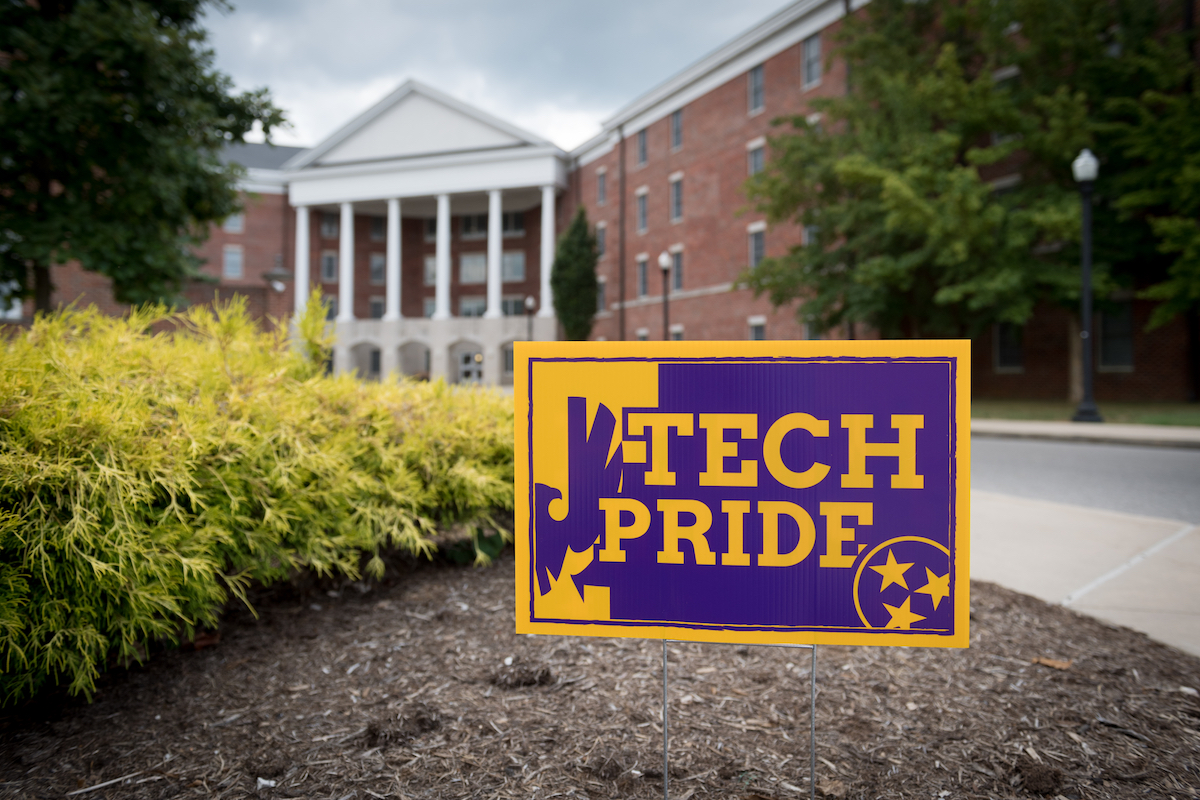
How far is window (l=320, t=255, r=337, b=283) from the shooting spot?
47656 mm

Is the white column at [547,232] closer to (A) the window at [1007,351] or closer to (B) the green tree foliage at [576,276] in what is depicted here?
(B) the green tree foliage at [576,276]

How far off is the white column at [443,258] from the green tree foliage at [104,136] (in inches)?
1252

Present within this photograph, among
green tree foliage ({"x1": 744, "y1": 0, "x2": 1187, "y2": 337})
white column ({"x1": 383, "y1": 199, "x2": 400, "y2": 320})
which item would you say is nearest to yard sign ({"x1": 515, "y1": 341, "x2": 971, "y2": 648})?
green tree foliage ({"x1": 744, "y1": 0, "x2": 1187, "y2": 337})

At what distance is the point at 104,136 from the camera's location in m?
9.66

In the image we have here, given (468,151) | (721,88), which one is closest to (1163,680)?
(721,88)

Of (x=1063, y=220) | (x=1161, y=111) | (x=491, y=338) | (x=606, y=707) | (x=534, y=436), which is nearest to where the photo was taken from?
(x=534, y=436)

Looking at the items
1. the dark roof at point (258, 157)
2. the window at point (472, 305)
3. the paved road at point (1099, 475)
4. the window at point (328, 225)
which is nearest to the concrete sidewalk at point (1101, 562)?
the paved road at point (1099, 475)

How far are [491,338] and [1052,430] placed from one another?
111ft

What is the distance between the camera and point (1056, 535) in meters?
4.83

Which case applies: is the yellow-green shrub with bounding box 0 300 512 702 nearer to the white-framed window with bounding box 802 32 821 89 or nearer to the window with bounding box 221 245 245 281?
the white-framed window with bounding box 802 32 821 89

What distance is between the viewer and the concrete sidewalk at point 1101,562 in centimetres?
323

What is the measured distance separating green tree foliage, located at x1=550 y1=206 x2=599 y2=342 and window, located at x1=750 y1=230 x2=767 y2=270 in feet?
39.8

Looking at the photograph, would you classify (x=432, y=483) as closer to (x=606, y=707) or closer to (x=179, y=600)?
(x=179, y=600)

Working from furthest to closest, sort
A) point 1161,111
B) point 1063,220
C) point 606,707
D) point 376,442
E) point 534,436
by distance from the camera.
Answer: point 1161,111 < point 1063,220 < point 376,442 < point 606,707 < point 534,436
